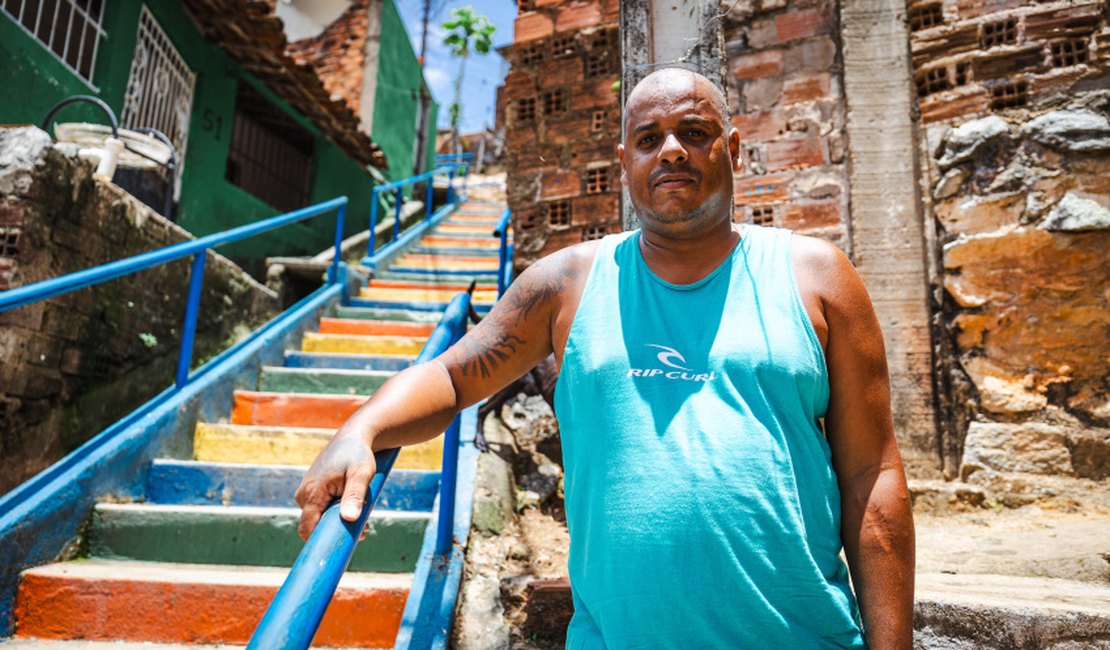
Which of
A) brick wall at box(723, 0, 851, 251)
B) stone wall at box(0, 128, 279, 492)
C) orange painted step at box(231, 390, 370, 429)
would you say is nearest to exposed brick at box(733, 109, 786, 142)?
brick wall at box(723, 0, 851, 251)

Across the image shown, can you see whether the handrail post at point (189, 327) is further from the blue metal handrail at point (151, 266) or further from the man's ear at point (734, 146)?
the man's ear at point (734, 146)

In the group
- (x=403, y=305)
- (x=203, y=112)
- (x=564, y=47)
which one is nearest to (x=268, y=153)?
(x=203, y=112)

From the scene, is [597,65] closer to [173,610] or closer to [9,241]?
[9,241]

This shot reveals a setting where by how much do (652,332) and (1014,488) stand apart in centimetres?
276

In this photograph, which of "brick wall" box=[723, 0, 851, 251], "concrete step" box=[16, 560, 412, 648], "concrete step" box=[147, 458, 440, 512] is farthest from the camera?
"brick wall" box=[723, 0, 851, 251]

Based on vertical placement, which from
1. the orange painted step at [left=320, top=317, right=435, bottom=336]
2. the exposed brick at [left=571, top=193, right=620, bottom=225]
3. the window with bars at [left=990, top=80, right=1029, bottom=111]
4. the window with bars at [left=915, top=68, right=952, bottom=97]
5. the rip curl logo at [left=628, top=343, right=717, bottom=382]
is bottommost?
the rip curl logo at [left=628, top=343, right=717, bottom=382]

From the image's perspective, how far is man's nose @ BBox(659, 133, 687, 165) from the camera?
A: 1247mm

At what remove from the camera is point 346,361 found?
15.3 ft

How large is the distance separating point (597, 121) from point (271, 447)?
268 centimetres

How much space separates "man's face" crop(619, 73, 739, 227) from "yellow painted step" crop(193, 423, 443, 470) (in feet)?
8.05

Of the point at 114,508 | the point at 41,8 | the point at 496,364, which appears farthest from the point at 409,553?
the point at 41,8


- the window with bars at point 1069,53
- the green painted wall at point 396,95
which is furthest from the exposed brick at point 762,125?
the green painted wall at point 396,95

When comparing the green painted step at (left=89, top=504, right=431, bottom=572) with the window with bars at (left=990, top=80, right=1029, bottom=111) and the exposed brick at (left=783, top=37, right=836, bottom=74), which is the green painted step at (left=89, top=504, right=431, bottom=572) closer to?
the exposed brick at (left=783, top=37, right=836, bottom=74)

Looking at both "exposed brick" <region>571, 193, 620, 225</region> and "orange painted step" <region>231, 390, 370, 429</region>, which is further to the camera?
"exposed brick" <region>571, 193, 620, 225</region>
